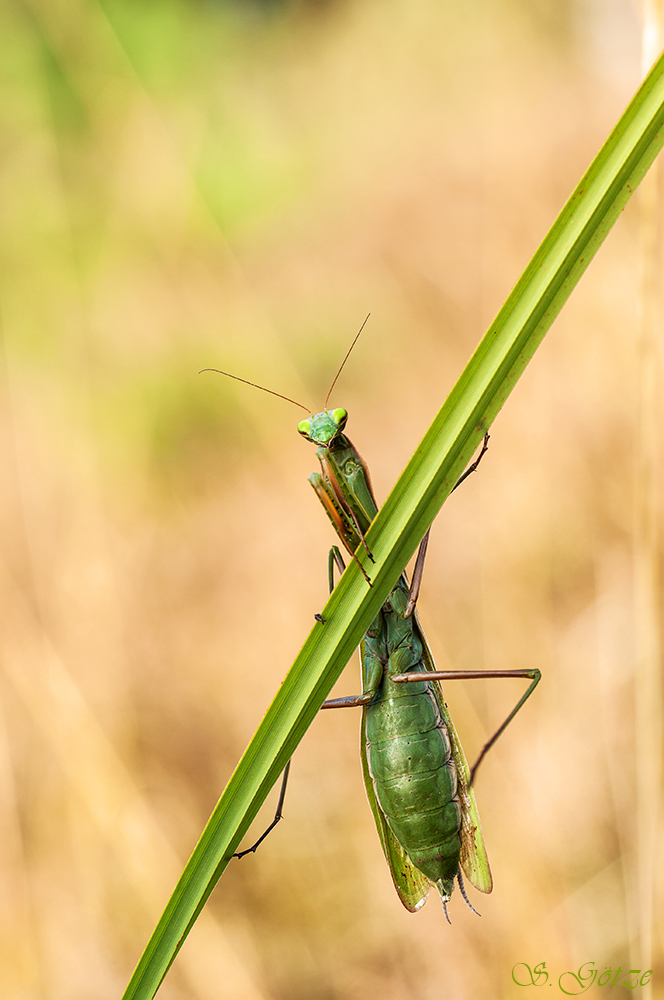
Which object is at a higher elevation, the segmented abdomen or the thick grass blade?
the thick grass blade

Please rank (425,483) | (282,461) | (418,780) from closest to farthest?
(425,483), (418,780), (282,461)

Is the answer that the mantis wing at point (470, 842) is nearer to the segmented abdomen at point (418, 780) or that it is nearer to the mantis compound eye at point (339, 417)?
the segmented abdomen at point (418, 780)

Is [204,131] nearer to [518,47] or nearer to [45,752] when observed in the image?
[518,47]

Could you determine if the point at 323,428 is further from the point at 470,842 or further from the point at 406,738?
the point at 470,842

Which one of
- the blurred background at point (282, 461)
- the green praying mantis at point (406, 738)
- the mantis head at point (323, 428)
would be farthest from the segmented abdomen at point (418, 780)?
the blurred background at point (282, 461)

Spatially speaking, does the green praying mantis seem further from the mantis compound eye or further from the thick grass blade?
the thick grass blade

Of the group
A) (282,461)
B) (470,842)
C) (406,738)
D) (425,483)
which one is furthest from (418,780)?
(282,461)

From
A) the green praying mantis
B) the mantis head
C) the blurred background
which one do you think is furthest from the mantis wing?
the blurred background
